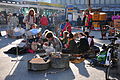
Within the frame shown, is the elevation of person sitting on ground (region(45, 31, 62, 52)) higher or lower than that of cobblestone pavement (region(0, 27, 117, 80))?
higher

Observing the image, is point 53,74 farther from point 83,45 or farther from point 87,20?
point 87,20

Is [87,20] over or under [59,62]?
over

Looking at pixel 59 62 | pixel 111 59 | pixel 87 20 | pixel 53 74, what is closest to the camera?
pixel 111 59

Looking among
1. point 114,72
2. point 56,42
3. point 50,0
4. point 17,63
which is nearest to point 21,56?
point 17,63

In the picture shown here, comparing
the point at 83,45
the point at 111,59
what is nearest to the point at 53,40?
the point at 83,45

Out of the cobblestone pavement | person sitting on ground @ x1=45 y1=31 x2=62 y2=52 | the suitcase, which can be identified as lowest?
the cobblestone pavement

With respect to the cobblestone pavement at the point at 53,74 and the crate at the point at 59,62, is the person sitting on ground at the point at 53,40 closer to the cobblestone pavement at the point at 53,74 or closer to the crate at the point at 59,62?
the cobblestone pavement at the point at 53,74

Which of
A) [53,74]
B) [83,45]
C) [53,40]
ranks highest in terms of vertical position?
[53,40]

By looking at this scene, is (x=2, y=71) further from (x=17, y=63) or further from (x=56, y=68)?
(x=56, y=68)

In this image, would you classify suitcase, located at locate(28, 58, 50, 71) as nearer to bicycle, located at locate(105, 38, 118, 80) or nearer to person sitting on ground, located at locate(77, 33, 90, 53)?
bicycle, located at locate(105, 38, 118, 80)

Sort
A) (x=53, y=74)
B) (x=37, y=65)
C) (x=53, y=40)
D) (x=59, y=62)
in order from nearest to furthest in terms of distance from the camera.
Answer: (x=53, y=74) → (x=37, y=65) → (x=59, y=62) → (x=53, y=40)

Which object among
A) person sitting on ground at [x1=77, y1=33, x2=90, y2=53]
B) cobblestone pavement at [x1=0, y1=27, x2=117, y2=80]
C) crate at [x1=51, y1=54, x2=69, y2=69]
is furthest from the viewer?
person sitting on ground at [x1=77, y1=33, x2=90, y2=53]

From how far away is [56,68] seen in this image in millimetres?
6574

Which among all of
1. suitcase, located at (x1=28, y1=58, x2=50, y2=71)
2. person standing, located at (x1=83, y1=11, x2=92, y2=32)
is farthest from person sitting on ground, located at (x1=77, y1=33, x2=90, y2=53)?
person standing, located at (x1=83, y1=11, x2=92, y2=32)
